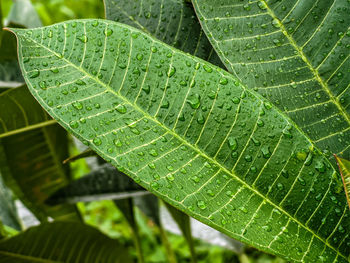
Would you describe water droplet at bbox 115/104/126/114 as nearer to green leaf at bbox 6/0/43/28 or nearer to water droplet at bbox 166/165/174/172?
water droplet at bbox 166/165/174/172

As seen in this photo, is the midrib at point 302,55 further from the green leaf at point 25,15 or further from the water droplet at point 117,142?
the green leaf at point 25,15

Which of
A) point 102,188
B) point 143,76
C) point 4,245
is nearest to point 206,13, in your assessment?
point 143,76

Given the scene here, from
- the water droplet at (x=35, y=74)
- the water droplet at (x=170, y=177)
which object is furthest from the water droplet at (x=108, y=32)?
the water droplet at (x=170, y=177)

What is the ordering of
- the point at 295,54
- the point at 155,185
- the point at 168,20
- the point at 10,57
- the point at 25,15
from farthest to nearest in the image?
the point at 25,15 < the point at 10,57 < the point at 168,20 < the point at 295,54 < the point at 155,185

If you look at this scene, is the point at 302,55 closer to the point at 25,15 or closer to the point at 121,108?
the point at 121,108

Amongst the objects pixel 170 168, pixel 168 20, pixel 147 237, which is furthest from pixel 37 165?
pixel 147 237

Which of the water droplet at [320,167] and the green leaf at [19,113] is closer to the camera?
the water droplet at [320,167]

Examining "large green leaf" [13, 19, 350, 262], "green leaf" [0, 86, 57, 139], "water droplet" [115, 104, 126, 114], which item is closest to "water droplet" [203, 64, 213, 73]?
"large green leaf" [13, 19, 350, 262]
